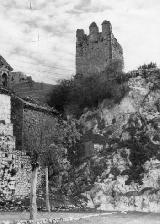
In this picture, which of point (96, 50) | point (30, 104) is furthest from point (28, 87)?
point (30, 104)

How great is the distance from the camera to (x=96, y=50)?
4903 centimetres

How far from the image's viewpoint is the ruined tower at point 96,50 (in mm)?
47938

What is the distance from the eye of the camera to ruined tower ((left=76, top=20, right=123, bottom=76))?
47938 millimetres

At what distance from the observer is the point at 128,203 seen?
92.6 ft

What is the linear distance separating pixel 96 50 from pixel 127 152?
2001cm

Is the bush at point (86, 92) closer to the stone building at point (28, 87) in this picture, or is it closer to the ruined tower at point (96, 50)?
the stone building at point (28, 87)

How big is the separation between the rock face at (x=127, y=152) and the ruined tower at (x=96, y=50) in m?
9.00

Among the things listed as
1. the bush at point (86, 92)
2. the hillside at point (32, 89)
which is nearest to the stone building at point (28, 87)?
the hillside at point (32, 89)

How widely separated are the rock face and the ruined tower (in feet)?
29.5

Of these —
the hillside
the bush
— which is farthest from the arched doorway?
the hillside

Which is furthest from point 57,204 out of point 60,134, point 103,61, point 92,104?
point 103,61

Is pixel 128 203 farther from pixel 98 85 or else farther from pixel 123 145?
pixel 98 85

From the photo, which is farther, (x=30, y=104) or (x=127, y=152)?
(x=30, y=104)

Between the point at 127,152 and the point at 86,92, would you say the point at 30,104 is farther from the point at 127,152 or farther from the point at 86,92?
the point at 127,152
